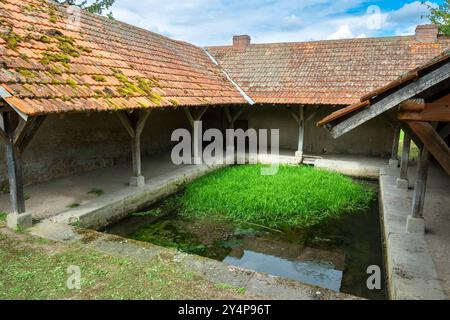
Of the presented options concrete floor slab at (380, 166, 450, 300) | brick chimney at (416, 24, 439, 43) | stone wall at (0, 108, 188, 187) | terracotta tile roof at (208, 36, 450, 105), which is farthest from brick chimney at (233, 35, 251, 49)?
concrete floor slab at (380, 166, 450, 300)

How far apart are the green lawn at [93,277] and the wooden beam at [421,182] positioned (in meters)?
3.25

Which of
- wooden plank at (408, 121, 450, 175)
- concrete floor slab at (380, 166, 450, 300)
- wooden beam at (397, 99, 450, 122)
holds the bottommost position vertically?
concrete floor slab at (380, 166, 450, 300)

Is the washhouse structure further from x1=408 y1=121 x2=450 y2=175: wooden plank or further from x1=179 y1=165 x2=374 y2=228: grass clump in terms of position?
x1=408 y1=121 x2=450 y2=175: wooden plank

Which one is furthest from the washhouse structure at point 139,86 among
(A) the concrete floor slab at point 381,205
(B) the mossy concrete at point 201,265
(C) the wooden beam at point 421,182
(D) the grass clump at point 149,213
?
(C) the wooden beam at point 421,182

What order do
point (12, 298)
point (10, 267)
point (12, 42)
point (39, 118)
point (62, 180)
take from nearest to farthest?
point (12, 298) → point (10, 267) → point (39, 118) → point (12, 42) → point (62, 180)

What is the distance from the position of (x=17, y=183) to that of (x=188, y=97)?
15.2 ft

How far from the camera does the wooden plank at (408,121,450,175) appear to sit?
335cm

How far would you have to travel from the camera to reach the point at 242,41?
14.5 metres

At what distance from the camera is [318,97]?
10.6 metres

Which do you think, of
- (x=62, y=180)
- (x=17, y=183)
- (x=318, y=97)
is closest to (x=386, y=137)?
(x=318, y=97)

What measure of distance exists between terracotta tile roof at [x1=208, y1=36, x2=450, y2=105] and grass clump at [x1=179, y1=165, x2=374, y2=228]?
2998 millimetres

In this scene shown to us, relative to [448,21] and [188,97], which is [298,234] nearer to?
[188,97]

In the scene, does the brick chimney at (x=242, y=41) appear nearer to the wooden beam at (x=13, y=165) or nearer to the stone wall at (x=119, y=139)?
the stone wall at (x=119, y=139)

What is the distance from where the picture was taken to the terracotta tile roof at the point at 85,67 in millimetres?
4773
